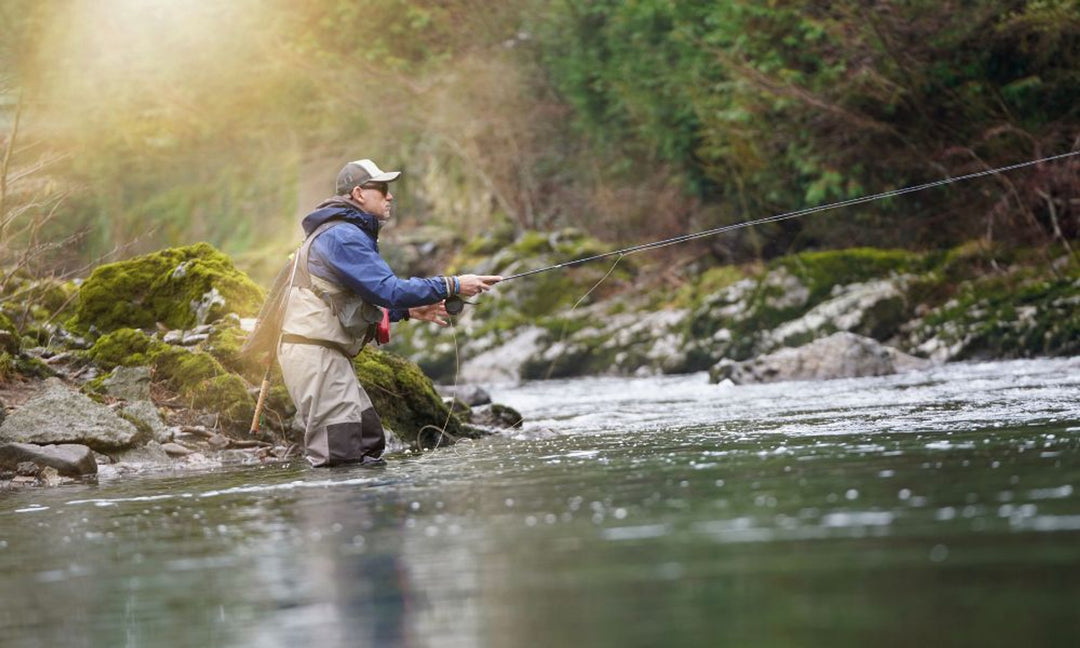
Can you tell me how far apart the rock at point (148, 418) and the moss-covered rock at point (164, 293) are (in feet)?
4.74

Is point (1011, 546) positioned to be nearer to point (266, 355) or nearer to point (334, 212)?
point (334, 212)

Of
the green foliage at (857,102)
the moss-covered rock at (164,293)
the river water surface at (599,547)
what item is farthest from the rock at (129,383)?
the green foliage at (857,102)

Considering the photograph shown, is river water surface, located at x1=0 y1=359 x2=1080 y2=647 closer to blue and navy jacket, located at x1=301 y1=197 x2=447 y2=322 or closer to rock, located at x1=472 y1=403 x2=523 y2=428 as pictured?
blue and navy jacket, located at x1=301 y1=197 x2=447 y2=322

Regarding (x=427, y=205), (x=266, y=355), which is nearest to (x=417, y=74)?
(x=427, y=205)

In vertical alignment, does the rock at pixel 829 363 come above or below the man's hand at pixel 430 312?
below

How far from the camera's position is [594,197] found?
82.2ft

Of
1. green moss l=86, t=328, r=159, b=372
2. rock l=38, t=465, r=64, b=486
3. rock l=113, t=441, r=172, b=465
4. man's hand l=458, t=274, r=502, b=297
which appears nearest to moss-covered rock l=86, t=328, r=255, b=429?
green moss l=86, t=328, r=159, b=372

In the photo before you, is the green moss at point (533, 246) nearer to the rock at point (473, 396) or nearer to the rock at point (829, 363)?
the rock at point (829, 363)

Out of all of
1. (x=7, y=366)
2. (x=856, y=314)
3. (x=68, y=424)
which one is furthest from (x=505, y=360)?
(x=68, y=424)

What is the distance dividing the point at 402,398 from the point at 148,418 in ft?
5.34

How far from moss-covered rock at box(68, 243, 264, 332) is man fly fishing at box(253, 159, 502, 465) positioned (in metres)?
2.58

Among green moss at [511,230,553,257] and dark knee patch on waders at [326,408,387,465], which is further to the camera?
green moss at [511,230,553,257]

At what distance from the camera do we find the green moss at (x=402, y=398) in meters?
9.39

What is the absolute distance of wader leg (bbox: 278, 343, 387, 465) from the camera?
7684 mm
